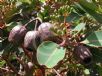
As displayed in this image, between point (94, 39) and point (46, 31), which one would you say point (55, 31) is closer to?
point (46, 31)

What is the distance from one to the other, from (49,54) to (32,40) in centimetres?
10

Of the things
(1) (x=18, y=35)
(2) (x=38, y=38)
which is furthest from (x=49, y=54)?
(1) (x=18, y=35)

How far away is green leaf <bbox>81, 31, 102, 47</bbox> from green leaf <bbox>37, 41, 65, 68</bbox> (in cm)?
12

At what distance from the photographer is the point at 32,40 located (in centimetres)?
151

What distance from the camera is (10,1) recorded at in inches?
67.9

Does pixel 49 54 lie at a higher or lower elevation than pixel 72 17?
lower

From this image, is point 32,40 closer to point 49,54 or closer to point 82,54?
point 49,54

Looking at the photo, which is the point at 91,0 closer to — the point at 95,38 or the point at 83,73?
the point at 95,38

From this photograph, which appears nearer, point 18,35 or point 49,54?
point 49,54

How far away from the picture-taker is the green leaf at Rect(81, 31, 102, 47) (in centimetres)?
149

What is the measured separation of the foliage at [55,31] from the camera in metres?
1.45

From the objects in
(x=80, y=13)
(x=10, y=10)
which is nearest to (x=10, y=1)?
(x=10, y=10)

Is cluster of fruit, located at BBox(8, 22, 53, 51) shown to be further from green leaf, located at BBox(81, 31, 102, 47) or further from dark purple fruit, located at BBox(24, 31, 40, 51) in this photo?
green leaf, located at BBox(81, 31, 102, 47)

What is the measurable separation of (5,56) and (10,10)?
274 mm
